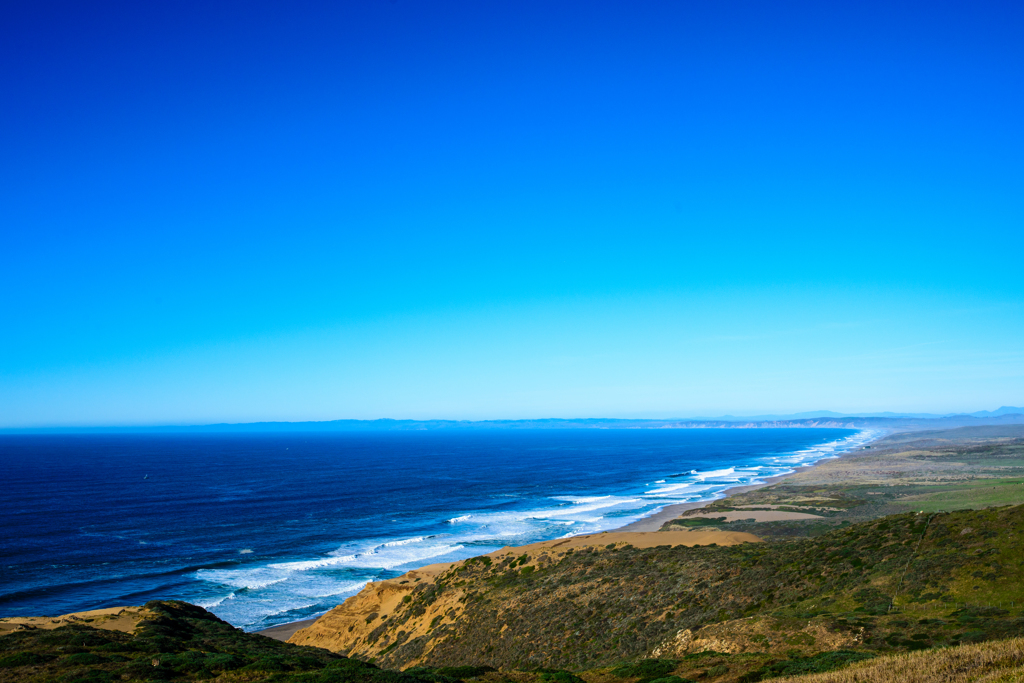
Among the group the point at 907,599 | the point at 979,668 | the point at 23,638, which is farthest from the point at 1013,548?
the point at 23,638

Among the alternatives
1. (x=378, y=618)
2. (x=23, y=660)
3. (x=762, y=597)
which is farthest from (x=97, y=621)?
(x=762, y=597)

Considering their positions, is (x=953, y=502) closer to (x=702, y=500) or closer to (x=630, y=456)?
(x=702, y=500)

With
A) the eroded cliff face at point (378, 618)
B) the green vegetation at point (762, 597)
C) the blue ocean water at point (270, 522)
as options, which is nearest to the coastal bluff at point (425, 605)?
the eroded cliff face at point (378, 618)

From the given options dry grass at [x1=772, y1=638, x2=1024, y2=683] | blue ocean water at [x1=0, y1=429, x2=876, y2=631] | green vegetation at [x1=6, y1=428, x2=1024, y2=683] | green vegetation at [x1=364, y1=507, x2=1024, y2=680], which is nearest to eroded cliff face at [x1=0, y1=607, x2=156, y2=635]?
green vegetation at [x1=6, y1=428, x2=1024, y2=683]

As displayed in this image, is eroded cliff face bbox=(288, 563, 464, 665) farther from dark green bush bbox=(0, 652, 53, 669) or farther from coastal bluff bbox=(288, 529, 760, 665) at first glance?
dark green bush bbox=(0, 652, 53, 669)

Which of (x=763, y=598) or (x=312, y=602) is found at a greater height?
(x=763, y=598)

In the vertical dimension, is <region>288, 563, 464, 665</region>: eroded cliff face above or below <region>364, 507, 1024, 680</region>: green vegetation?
below
